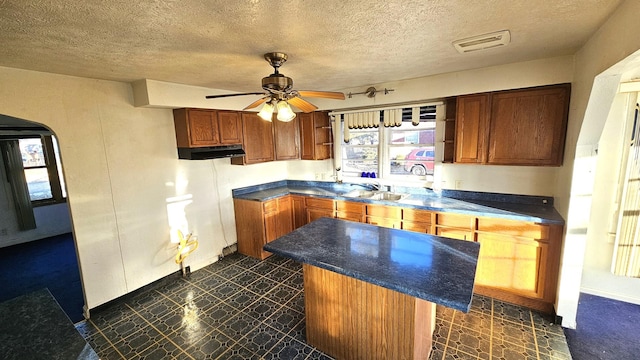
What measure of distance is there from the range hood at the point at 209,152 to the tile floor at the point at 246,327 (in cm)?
161

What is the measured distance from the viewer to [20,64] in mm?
2195

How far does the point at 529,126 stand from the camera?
2.74 m

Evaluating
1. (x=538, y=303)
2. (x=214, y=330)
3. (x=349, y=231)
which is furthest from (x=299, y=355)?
(x=538, y=303)

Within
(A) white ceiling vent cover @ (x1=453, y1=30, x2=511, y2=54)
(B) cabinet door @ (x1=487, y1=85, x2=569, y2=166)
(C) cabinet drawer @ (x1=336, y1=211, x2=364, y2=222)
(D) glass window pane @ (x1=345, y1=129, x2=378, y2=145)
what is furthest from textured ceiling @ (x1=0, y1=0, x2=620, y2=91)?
(C) cabinet drawer @ (x1=336, y1=211, x2=364, y2=222)

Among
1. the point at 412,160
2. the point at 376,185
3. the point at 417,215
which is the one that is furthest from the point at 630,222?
the point at 376,185

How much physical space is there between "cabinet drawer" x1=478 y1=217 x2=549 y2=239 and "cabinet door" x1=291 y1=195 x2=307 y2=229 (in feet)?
7.90

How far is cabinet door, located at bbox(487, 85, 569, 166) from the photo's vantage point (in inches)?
103

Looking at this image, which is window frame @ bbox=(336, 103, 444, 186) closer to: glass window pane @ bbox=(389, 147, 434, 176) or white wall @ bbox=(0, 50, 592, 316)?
glass window pane @ bbox=(389, 147, 434, 176)

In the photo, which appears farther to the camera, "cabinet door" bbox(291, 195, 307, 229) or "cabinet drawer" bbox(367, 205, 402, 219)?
"cabinet door" bbox(291, 195, 307, 229)

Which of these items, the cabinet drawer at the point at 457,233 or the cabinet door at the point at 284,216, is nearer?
the cabinet drawer at the point at 457,233

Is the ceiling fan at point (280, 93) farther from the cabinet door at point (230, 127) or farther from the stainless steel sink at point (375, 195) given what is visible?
the stainless steel sink at point (375, 195)

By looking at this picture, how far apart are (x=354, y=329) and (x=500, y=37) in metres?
2.41

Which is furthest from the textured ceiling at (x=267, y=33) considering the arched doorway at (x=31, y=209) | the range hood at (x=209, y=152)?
the arched doorway at (x=31, y=209)

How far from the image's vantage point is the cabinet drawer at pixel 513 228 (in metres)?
2.54
